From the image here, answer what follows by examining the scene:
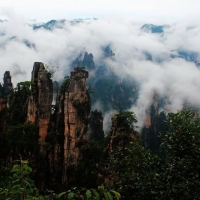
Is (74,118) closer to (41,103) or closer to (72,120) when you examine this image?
(72,120)

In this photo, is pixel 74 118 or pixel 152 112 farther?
pixel 152 112

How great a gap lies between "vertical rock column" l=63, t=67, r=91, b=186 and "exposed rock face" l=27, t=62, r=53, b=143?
2.28 metres

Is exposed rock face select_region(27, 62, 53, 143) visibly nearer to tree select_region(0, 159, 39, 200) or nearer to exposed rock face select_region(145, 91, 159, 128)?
tree select_region(0, 159, 39, 200)

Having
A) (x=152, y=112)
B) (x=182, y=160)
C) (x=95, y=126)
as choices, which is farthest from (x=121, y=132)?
(x=152, y=112)

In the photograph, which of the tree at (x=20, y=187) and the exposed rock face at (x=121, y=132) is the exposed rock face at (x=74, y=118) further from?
the tree at (x=20, y=187)

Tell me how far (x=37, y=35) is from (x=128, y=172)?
617ft

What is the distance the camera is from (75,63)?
123562 millimetres

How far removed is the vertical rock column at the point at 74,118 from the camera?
33344mm

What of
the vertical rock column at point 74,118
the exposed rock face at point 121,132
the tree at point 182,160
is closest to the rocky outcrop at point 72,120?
the vertical rock column at point 74,118

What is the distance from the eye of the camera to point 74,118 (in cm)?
3356

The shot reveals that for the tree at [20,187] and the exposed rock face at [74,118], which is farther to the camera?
the exposed rock face at [74,118]

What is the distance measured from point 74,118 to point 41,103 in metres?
4.25

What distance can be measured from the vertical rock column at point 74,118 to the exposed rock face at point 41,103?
228 centimetres

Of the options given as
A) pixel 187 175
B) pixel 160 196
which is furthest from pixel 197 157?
pixel 160 196
